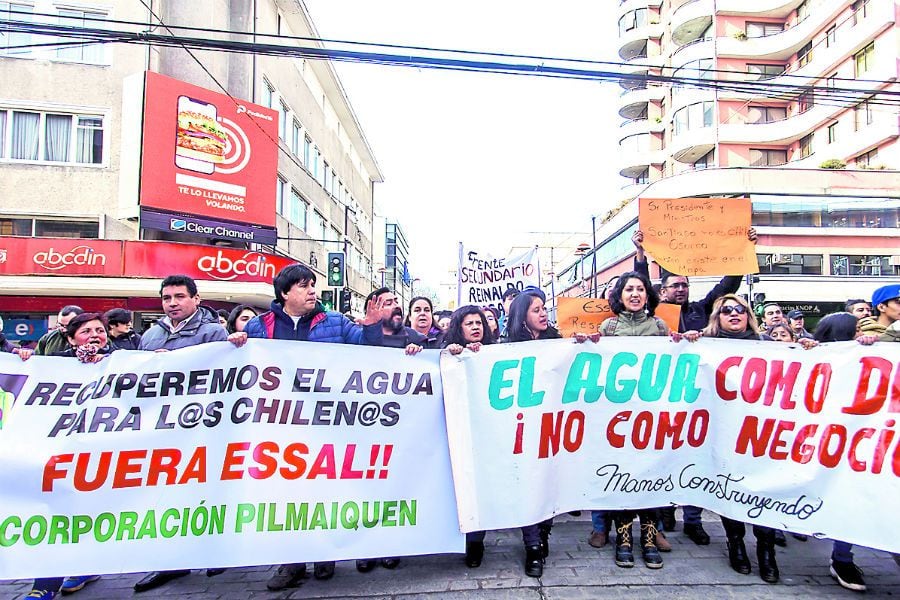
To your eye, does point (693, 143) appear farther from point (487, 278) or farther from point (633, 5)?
point (487, 278)

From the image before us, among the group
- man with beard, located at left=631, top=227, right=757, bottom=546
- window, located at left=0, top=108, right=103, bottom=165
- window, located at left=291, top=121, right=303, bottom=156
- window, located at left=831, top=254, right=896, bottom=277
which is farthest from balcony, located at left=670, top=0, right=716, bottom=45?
man with beard, located at left=631, top=227, right=757, bottom=546

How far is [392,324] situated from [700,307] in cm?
279

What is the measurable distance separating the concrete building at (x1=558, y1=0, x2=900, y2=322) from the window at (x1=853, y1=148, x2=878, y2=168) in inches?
2.1

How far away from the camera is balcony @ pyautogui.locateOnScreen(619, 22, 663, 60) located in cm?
4519

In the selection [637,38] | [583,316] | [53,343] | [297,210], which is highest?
[637,38]

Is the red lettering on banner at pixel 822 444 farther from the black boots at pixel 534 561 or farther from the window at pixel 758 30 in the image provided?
the window at pixel 758 30

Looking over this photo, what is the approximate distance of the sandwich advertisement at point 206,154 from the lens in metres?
16.5

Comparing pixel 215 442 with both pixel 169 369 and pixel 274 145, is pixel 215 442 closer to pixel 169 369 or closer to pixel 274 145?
pixel 169 369

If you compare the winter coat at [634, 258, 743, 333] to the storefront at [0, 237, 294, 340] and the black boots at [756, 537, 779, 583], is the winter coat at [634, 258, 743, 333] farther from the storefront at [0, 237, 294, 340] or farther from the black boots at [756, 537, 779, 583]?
the storefront at [0, 237, 294, 340]

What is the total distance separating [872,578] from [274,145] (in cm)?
1963

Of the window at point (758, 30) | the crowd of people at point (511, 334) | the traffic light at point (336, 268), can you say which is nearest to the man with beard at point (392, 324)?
the crowd of people at point (511, 334)

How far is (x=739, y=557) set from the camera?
155 inches

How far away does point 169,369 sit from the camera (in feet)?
12.1

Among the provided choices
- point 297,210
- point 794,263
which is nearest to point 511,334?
point 297,210
